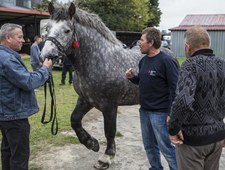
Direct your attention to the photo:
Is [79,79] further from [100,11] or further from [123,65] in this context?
[100,11]

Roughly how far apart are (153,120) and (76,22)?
60.9 inches

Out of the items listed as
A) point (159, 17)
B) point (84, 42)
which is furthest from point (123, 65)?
point (159, 17)

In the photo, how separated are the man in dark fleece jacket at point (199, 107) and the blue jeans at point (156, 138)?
0.77 metres

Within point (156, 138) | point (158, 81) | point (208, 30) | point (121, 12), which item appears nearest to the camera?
point (158, 81)

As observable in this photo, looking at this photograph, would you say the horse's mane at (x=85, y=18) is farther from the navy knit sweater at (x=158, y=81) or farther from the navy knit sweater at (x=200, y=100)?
the navy knit sweater at (x=200, y=100)

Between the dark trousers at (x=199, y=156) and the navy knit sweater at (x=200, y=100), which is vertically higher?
the navy knit sweater at (x=200, y=100)

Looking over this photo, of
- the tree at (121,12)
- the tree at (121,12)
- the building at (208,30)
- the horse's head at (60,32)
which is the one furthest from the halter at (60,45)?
the tree at (121,12)

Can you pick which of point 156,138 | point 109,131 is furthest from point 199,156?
point 109,131

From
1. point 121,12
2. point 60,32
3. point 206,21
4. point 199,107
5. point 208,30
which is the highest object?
point 121,12

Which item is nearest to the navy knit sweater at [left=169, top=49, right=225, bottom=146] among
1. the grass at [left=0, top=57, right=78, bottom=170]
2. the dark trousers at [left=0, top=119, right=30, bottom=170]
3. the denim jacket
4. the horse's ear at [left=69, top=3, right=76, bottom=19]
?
the denim jacket

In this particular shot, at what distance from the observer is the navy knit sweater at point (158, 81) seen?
3246 mm

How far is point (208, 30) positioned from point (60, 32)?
27305mm

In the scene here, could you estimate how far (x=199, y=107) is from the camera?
2422mm

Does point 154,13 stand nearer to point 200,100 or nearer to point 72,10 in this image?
point 72,10
